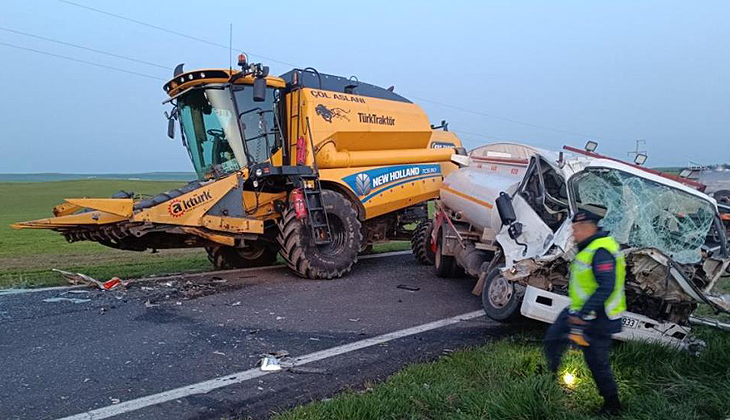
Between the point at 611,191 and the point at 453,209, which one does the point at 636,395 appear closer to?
the point at 611,191

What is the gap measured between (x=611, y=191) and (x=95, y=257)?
12502 mm

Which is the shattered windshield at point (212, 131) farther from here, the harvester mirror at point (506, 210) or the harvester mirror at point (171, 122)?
the harvester mirror at point (506, 210)

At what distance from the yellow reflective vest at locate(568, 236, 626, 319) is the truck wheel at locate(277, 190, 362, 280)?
5576mm

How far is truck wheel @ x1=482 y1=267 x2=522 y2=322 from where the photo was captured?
231 inches

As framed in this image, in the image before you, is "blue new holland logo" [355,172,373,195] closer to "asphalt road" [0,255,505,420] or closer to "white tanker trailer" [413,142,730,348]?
"asphalt road" [0,255,505,420]

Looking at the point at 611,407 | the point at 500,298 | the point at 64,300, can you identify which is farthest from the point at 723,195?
the point at 64,300

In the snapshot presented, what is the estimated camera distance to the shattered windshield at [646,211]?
5.54m

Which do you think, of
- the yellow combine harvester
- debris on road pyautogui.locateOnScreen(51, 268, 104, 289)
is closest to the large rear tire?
the yellow combine harvester

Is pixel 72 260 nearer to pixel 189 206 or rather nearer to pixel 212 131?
pixel 212 131

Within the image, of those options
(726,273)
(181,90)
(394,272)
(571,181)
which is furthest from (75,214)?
(726,273)

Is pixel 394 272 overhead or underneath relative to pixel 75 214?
underneath

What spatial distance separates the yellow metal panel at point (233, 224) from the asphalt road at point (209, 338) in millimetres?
826

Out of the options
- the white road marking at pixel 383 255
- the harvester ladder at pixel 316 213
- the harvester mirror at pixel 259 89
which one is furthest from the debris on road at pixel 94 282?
the white road marking at pixel 383 255

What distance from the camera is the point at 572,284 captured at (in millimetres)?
4102
